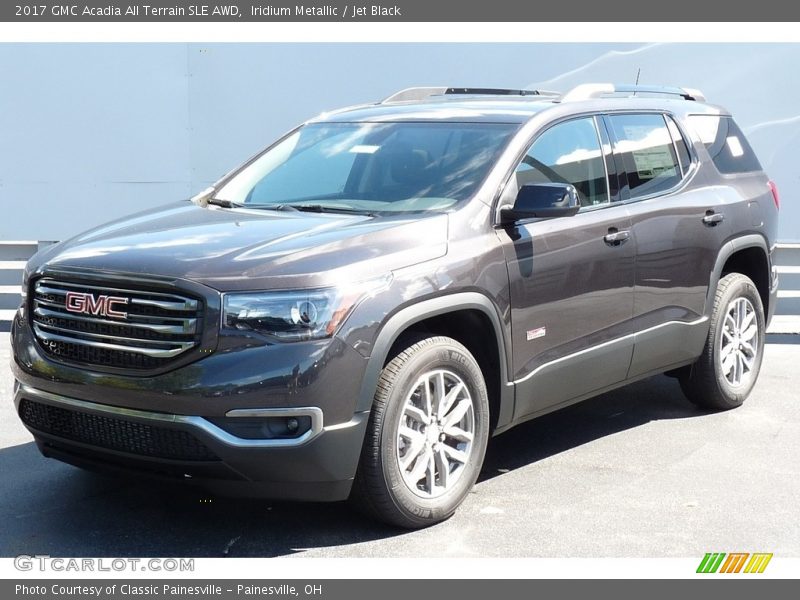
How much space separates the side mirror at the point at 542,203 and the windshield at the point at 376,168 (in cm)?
21

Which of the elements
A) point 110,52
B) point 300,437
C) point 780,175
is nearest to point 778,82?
point 780,175

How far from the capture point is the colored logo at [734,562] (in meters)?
4.46

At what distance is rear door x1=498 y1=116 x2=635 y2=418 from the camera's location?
519cm

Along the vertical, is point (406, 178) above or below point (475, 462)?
above

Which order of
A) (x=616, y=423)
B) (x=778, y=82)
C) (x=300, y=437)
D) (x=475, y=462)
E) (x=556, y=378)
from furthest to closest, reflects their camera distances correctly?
(x=778, y=82) → (x=616, y=423) → (x=556, y=378) → (x=475, y=462) → (x=300, y=437)

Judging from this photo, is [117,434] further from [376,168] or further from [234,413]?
[376,168]

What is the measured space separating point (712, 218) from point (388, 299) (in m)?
2.75

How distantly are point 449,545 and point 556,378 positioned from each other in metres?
1.15

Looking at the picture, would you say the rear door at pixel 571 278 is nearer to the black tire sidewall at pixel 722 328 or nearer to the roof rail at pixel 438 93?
the roof rail at pixel 438 93

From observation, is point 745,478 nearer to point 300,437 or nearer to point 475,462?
point 475,462

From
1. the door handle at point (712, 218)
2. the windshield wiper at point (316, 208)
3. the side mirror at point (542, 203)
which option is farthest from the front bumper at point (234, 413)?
the door handle at point (712, 218)

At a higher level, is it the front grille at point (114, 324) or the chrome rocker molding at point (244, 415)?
the front grille at point (114, 324)

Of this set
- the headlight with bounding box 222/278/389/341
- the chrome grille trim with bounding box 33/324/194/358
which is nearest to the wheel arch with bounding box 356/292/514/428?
the headlight with bounding box 222/278/389/341

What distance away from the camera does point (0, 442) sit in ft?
20.1
